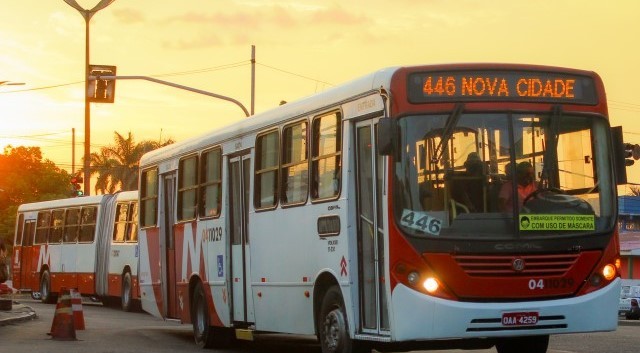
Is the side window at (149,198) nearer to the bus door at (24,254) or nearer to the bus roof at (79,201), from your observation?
the bus roof at (79,201)

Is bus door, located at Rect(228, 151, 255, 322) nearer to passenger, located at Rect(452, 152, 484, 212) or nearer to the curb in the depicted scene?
passenger, located at Rect(452, 152, 484, 212)

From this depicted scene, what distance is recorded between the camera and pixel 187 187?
1983 cm

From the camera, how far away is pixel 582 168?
1302 centimetres

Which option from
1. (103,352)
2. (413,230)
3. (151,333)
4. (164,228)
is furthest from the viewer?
(151,333)

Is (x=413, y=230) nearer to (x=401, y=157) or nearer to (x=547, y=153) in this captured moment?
(x=401, y=157)

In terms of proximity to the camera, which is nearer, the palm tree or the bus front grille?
the bus front grille

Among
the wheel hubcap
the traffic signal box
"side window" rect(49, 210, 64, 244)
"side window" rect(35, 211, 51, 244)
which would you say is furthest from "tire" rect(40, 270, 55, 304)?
the wheel hubcap

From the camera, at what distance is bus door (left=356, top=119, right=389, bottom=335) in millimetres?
12922

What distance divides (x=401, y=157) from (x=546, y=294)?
1.92 metres

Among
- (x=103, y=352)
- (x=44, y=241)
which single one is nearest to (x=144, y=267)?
(x=103, y=352)

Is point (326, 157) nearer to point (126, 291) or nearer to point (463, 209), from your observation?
point (463, 209)

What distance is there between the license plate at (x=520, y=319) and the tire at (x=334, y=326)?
5.66 ft

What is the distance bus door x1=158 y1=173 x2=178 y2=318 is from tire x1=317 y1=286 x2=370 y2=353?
6358 mm

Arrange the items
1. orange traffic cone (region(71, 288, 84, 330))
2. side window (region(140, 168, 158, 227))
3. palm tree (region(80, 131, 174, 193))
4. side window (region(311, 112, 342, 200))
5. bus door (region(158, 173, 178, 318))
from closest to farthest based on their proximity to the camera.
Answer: side window (region(311, 112, 342, 200)), bus door (region(158, 173, 178, 318)), side window (region(140, 168, 158, 227)), orange traffic cone (region(71, 288, 84, 330)), palm tree (region(80, 131, 174, 193))
